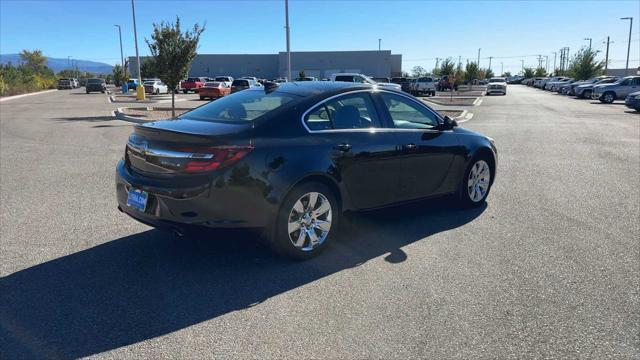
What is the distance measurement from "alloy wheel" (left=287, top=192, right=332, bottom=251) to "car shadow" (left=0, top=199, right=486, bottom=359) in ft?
0.63

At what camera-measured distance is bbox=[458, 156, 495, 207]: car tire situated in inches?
253

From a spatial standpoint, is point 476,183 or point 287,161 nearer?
point 287,161

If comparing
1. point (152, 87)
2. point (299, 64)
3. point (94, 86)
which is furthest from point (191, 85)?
point (299, 64)

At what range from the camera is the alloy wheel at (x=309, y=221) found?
455 centimetres

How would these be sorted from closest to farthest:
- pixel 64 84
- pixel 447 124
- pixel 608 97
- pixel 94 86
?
1. pixel 447 124
2. pixel 608 97
3. pixel 94 86
4. pixel 64 84

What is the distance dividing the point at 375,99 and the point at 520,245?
2.14 m

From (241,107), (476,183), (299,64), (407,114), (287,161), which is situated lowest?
(476,183)

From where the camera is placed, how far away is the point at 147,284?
414 cm

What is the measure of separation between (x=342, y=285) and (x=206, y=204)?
130 cm

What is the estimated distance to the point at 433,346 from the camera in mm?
3287

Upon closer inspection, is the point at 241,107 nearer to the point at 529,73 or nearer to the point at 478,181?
the point at 478,181

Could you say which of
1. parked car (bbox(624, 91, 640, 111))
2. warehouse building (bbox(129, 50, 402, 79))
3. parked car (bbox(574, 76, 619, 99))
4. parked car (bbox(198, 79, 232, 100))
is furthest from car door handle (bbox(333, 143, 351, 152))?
warehouse building (bbox(129, 50, 402, 79))

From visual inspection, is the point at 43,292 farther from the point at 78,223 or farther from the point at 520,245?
the point at 520,245

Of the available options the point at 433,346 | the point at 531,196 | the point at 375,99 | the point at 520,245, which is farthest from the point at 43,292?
the point at 531,196
